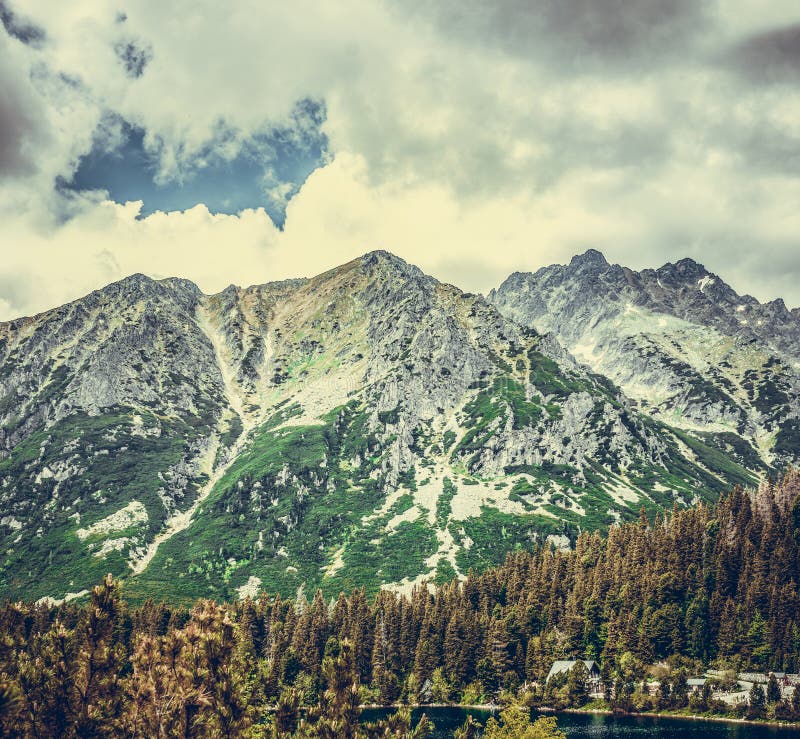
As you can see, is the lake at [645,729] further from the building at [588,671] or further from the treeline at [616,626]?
the treeline at [616,626]

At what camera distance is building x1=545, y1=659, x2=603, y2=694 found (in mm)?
164750

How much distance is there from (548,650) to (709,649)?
44.6m

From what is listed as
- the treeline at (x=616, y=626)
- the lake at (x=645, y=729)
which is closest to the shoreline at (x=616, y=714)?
the treeline at (x=616, y=626)

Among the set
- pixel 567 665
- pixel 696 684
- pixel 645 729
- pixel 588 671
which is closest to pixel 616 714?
pixel 588 671

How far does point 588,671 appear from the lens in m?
166

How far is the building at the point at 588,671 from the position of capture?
16475 cm

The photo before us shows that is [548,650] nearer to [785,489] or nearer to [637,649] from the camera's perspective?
[637,649]

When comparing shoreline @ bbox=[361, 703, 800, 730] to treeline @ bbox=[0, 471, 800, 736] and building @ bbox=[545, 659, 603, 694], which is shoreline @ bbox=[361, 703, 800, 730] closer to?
treeline @ bbox=[0, 471, 800, 736]

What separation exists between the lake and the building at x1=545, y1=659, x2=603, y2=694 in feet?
47.2

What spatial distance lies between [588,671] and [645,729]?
3741cm

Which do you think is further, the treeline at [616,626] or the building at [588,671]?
the building at [588,671]

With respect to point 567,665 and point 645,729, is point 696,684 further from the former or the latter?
point 567,665

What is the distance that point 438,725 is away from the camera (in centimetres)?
15325

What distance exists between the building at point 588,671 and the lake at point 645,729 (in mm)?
14379
